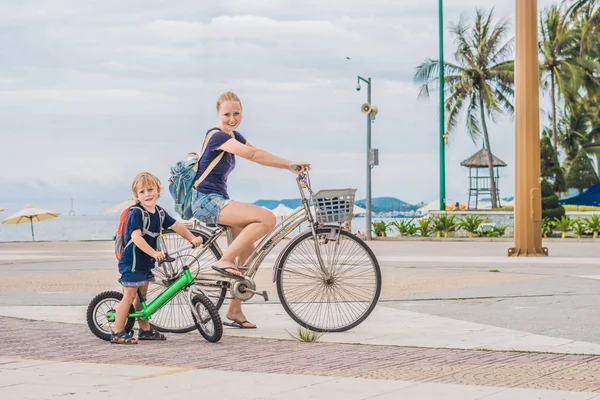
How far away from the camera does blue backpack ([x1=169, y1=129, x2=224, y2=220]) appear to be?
297 inches

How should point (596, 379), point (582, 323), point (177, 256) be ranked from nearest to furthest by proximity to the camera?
point (596, 379) < point (177, 256) < point (582, 323)

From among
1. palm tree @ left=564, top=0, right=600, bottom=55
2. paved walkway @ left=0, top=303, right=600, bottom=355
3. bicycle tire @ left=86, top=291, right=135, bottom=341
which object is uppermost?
palm tree @ left=564, top=0, right=600, bottom=55

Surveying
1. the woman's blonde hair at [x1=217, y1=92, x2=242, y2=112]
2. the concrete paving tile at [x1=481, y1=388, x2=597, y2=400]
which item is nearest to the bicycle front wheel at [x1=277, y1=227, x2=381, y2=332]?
the woman's blonde hair at [x1=217, y1=92, x2=242, y2=112]

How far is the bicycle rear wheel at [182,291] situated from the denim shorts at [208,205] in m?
0.25

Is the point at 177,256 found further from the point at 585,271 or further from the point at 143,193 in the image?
the point at 585,271

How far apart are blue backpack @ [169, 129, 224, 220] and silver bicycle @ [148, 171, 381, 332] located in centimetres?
32

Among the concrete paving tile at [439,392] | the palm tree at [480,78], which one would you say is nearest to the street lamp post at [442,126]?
the palm tree at [480,78]

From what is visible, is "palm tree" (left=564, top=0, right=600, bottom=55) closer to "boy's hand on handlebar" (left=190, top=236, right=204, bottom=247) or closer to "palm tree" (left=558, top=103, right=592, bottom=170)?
"palm tree" (left=558, top=103, right=592, bottom=170)

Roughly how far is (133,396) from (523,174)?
16015mm

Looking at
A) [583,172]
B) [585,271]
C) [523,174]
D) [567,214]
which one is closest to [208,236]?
[585,271]

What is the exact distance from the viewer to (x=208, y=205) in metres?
7.51

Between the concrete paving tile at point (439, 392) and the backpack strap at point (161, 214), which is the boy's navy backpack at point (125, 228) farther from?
the concrete paving tile at point (439, 392)

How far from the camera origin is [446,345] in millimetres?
6848

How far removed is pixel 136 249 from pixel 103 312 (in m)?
0.59
